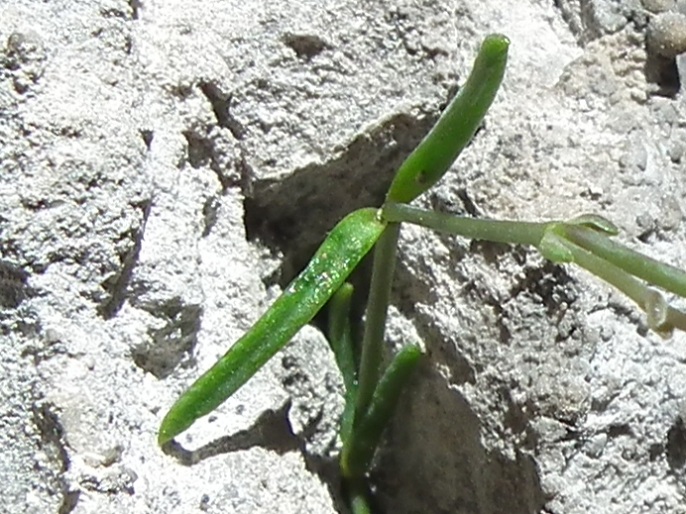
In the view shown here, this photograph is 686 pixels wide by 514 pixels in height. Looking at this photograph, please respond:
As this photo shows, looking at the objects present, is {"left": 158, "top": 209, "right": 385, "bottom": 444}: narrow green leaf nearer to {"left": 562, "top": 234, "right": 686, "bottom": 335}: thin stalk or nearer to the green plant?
the green plant

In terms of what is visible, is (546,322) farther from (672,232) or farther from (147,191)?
(147,191)

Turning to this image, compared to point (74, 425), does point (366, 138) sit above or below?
above

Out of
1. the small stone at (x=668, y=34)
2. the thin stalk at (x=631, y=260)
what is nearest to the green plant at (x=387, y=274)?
the thin stalk at (x=631, y=260)

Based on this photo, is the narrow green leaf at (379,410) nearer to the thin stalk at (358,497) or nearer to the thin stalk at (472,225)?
the thin stalk at (358,497)

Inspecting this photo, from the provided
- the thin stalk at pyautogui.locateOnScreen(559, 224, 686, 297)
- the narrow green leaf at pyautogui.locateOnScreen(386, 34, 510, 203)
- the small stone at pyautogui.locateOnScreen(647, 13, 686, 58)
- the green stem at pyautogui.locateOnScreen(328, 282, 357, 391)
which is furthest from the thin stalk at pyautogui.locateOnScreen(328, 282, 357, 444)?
the small stone at pyautogui.locateOnScreen(647, 13, 686, 58)

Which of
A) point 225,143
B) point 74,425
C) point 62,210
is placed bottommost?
point 74,425

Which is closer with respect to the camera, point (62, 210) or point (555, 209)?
point (62, 210)

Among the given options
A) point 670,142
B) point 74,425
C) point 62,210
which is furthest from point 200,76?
point 670,142
